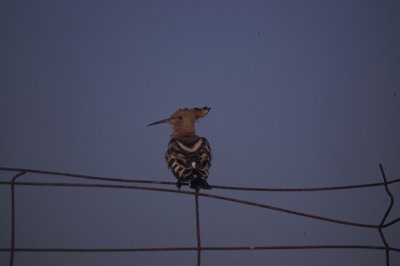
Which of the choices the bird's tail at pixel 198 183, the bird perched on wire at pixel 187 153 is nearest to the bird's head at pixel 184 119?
the bird perched on wire at pixel 187 153

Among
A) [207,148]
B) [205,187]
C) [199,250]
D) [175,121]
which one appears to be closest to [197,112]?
[175,121]

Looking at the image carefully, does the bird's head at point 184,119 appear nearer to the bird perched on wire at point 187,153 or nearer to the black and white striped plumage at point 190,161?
the bird perched on wire at point 187,153

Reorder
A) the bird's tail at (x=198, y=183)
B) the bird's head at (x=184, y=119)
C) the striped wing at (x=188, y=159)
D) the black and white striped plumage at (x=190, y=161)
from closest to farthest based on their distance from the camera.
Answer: the bird's tail at (x=198, y=183), the black and white striped plumage at (x=190, y=161), the striped wing at (x=188, y=159), the bird's head at (x=184, y=119)

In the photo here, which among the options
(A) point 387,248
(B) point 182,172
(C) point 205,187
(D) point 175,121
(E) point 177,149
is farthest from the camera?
(D) point 175,121

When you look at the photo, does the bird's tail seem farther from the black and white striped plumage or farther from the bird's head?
the bird's head

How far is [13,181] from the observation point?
144 centimetres

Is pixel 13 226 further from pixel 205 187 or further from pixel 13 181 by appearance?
pixel 205 187

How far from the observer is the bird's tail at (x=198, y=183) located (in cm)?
247

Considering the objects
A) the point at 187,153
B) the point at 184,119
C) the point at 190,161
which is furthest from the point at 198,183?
the point at 184,119

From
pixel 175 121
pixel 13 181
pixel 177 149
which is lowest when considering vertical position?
pixel 13 181

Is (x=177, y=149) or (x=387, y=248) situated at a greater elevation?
(x=177, y=149)

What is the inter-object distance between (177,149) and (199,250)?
176cm

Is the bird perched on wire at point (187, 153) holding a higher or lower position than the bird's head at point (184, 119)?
lower

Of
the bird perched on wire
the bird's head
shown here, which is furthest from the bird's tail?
the bird's head
